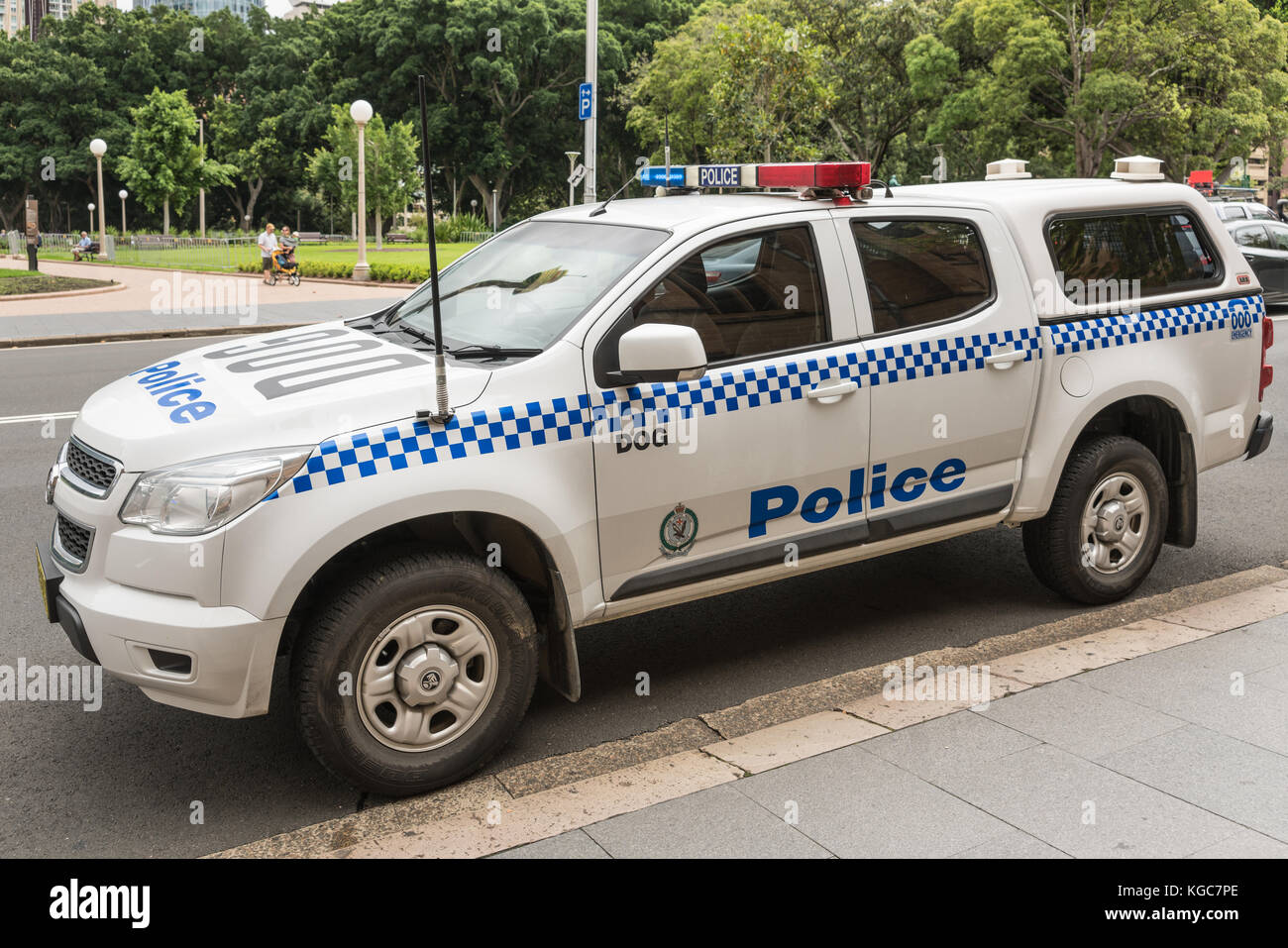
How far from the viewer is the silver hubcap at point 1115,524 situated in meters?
5.36

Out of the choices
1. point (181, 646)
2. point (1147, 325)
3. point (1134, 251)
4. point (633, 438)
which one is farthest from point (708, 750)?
point (1134, 251)

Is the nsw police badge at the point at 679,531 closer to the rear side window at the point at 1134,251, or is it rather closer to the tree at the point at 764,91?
the rear side window at the point at 1134,251

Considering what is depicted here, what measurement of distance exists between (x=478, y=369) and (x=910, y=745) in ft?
5.99

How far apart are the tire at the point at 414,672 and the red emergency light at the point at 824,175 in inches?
78.0

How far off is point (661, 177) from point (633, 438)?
1.74 metres

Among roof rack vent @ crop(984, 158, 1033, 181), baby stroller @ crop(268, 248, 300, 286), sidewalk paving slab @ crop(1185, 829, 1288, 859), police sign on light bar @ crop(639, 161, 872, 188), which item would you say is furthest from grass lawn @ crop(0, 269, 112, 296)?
sidewalk paving slab @ crop(1185, 829, 1288, 859)

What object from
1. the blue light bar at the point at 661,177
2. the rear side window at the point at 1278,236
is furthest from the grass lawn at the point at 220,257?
the blue light bar at the point at 661,177

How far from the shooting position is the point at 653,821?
3432 millimetres

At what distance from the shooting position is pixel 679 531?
4.21m

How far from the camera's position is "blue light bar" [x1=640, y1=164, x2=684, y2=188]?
526 cm

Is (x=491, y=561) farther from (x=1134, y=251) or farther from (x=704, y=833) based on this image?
(x=1134, y=251)

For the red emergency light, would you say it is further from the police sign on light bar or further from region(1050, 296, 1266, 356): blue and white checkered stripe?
region(1050, 296, 1266, 356): blue and white checkered stripe
